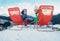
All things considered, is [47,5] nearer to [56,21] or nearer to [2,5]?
[56,21]

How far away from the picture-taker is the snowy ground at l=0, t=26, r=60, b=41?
2012 mm

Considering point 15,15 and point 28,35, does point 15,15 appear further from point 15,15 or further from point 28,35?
point 28,35

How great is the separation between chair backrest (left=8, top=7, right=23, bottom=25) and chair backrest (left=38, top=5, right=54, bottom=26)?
0.62 feet

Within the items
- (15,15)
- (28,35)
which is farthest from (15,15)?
(28,35)

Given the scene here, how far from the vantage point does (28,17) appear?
207 centimetres

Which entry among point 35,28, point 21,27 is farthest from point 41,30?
point 21,27

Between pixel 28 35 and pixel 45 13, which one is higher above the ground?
pixel 45 13

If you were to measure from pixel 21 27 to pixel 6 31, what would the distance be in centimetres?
15

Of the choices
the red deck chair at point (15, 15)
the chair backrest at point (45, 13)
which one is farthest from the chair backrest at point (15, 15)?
the chair backrest at point (45, 13)

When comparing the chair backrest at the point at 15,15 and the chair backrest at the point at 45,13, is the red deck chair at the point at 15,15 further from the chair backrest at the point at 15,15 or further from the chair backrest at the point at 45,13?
the chair backrest at the point at 45,13

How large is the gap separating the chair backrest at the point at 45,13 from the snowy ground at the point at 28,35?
12 centimetres

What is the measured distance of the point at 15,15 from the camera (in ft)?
6.82

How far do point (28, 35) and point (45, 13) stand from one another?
0.26 meters

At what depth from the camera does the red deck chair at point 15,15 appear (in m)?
2.07
